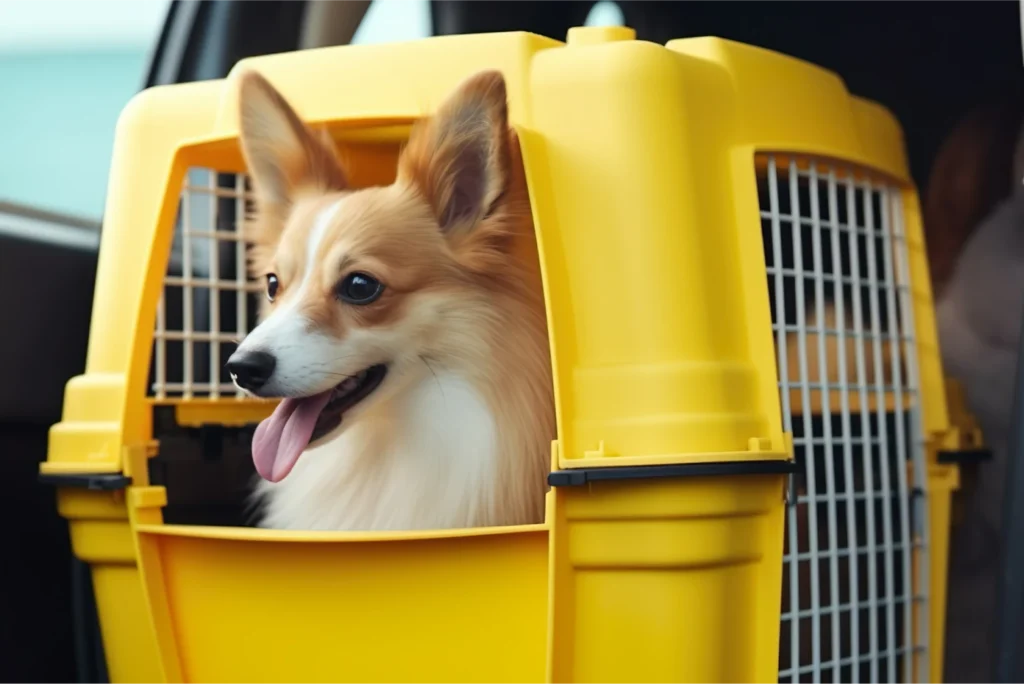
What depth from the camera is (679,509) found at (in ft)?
2.81

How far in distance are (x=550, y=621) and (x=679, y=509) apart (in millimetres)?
141

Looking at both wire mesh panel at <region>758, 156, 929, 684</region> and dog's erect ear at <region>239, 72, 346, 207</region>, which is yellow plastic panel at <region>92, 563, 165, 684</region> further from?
wire mesh panel at <region>758, 156, 929, 684</region>

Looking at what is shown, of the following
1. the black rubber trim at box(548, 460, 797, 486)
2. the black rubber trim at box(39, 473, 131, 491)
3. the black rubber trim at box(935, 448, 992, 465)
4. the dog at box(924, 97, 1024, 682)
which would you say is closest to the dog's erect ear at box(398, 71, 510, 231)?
the black rubber trim at box(548, 460, 797, 486)

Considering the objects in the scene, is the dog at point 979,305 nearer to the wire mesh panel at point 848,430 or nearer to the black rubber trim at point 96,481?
the wire mesh panel at point 848,430

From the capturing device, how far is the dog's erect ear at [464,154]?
35.3 inches

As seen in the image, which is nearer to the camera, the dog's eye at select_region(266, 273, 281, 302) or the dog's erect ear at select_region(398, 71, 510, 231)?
the dog's erect ear at select_region(398, 71, 510, 231)

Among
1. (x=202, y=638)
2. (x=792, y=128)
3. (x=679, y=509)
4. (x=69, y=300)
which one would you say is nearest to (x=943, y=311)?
(x=792, y=128)

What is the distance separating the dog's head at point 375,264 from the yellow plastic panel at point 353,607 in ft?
A: 0.33

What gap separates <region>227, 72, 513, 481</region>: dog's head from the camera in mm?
904

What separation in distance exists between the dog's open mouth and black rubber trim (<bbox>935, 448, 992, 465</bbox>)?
63 centimetres

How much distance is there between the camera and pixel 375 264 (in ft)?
3.05

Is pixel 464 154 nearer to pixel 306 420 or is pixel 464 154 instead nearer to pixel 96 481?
pixel 306 420

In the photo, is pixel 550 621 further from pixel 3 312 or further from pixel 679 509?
pixel 3 312

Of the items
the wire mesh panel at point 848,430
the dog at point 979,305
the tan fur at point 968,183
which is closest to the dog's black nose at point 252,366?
the wire mesh panel at point 848,430
